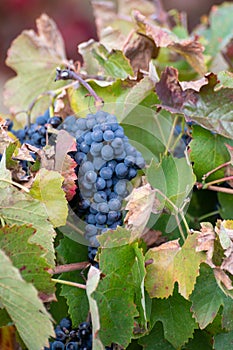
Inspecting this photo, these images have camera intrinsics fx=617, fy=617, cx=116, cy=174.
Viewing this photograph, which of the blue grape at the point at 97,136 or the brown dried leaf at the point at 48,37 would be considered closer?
the blue grape at the point at 97,136

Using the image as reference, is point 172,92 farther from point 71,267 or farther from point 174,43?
point 71,267

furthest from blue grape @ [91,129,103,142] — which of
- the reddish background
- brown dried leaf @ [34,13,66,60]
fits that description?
the reddish background

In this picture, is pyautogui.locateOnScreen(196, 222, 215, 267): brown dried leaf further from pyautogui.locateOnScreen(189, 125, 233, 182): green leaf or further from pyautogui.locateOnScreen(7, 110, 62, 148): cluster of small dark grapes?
pyautogui.locateOnScreen(7, 110, 62, 148): cluster of small dark grapes

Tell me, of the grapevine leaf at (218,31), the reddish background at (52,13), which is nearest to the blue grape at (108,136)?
the grapevine leaf at (218,31)

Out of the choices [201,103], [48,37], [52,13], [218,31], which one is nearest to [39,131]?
[201,103]

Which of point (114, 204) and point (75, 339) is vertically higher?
point (114, 204)

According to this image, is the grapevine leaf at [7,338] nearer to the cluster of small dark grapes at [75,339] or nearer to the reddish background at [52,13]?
the cluster of small dark grapes at [75,339]

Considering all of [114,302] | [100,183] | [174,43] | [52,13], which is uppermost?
[52,13]
